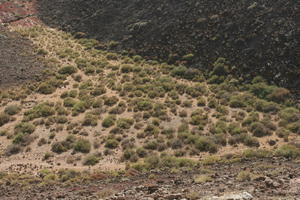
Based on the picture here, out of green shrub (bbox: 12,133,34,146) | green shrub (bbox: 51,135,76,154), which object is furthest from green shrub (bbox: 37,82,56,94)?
green shrub (bbox: 51,135,76,154)

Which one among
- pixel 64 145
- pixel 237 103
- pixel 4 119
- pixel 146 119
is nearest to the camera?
pixel 64 145

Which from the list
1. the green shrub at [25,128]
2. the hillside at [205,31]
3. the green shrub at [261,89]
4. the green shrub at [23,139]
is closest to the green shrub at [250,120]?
the green shrub at [261,89]

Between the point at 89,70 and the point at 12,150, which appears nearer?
the point at 12,150

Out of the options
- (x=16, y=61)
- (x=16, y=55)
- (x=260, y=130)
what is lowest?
(x=260, y=130)

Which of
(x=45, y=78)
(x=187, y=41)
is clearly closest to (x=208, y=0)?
(x=187, y=41)

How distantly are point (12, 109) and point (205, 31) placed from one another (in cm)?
2323

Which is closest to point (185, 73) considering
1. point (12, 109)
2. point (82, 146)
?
point (82, 146)

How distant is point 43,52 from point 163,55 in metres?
15.8

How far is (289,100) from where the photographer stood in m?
25.6

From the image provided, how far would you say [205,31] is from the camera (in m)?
38.7

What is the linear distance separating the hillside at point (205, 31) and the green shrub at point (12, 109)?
57.3ft

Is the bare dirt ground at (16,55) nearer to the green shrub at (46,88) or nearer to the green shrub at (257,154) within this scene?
the green shrub at (46,88)

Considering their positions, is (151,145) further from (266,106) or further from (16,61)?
(16,61)

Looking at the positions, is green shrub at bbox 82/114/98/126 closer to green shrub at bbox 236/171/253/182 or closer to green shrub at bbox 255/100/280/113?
green shrub at bbox 255/100/280/113
